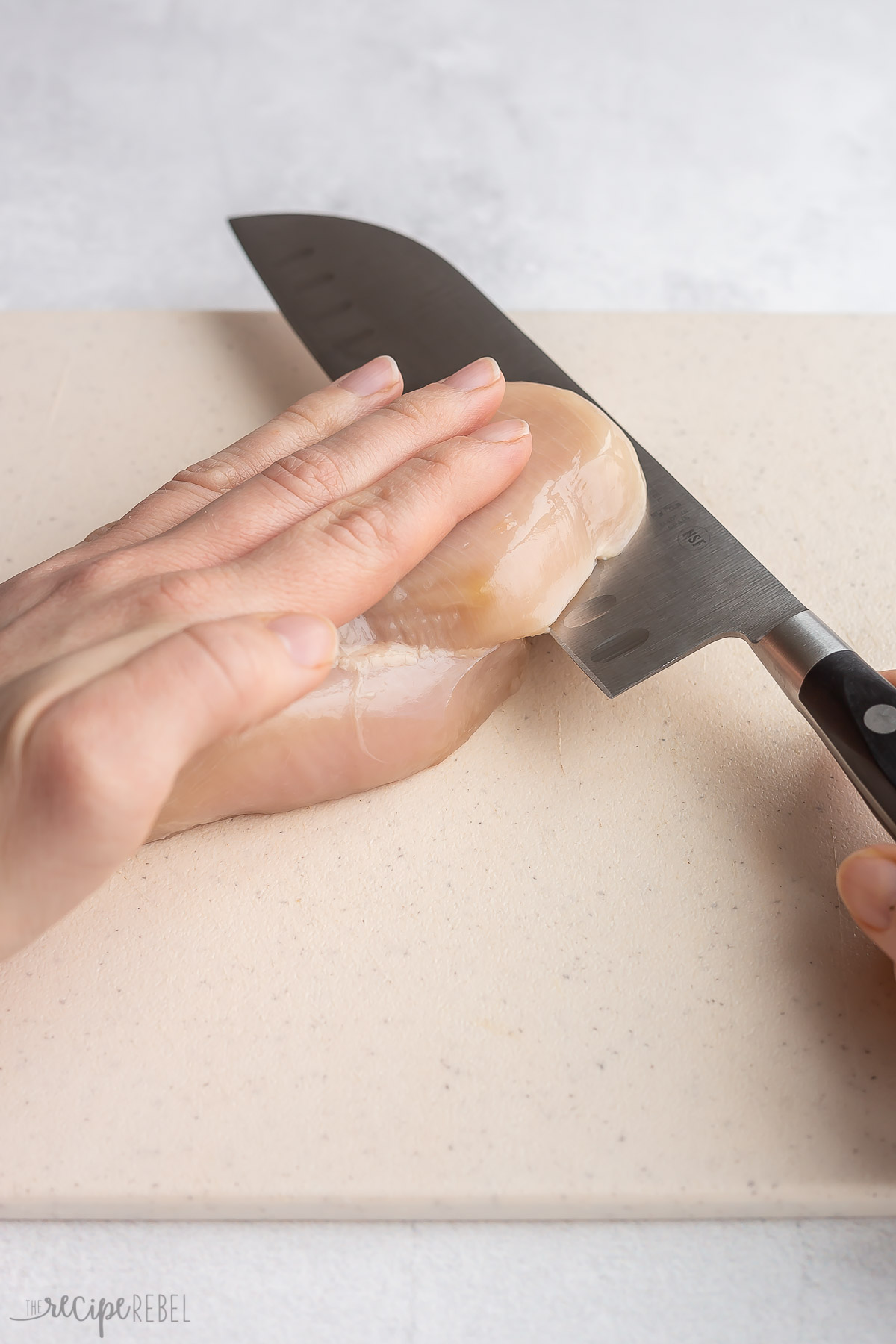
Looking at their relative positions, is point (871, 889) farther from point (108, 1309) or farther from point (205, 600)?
point (108, 1309)

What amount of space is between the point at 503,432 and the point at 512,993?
715 millimetres

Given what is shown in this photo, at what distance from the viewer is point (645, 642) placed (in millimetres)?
1345

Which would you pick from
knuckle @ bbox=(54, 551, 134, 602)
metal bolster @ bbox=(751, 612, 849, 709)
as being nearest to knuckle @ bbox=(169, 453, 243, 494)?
knuckle @ bbox=(54, 551, 134, 602)

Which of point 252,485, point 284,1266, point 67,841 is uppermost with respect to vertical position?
point 252,485

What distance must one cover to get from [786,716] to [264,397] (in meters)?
1.09

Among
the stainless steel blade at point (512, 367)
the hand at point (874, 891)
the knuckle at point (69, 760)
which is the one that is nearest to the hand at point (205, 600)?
the knuckle at point (69, 760)

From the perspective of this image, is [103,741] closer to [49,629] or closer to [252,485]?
[49,629]

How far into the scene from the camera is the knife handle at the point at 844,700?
1.14 meters

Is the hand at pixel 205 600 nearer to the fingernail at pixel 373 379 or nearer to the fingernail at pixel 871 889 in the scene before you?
the fingernail at pixel 373 379

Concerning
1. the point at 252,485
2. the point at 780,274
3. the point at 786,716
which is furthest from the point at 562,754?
the point at 780,274

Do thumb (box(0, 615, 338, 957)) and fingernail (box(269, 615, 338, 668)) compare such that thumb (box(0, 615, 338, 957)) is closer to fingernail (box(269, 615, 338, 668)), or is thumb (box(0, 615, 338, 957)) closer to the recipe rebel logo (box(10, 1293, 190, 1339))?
fingernail (box(269, 615, 338, 668))

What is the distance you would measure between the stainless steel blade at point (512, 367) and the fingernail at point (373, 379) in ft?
0.58

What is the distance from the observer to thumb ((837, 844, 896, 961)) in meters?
1.11

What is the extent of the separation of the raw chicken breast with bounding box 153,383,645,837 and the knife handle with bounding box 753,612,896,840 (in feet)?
0.98
